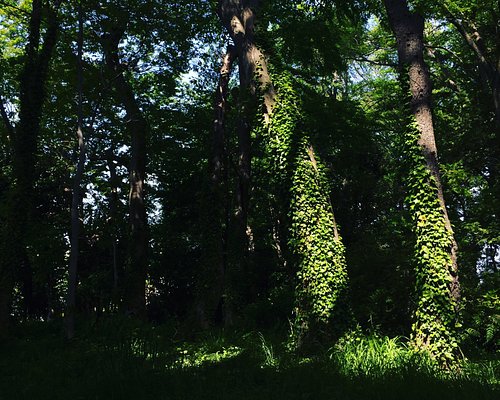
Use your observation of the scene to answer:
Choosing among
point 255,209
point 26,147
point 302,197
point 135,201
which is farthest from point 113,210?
point 302,197

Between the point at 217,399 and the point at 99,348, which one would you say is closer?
the point at 217,399

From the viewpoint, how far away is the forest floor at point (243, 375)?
5.71m

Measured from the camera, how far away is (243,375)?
281 inches

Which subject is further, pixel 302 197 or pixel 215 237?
pixel 215 237

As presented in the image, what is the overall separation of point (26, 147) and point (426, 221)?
12.7 meters

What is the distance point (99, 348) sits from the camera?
9.70m

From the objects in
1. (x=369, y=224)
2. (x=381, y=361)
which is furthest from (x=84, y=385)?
(x=369, y=224)

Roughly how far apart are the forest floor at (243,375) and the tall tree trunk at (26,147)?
445 centimetres

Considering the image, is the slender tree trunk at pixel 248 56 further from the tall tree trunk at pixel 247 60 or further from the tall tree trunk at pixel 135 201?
the tall tree trunk at pixel 135 201

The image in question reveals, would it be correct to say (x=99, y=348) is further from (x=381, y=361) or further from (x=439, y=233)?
(x=439, y=233)

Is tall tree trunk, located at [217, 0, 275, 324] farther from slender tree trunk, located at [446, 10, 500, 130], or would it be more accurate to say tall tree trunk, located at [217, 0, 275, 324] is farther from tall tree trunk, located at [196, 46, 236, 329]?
slender tree trunk, located at [446, 10, 500, 130]

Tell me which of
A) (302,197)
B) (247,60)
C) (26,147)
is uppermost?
(247,60)

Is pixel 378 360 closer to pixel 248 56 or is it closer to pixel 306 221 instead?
pixel 306 221

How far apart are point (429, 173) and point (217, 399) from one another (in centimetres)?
668
